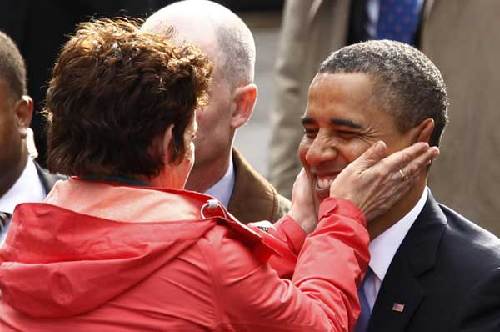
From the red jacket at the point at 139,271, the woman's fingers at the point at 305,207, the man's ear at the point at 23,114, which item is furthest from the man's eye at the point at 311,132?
the man's ear at the point at 23,114

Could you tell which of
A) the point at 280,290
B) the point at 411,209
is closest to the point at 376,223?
the point at 411,209

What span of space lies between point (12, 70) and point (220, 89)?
76cm

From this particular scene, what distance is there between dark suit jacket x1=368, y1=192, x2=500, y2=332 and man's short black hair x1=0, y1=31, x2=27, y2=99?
1.68 metres

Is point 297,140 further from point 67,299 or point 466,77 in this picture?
point 67,299

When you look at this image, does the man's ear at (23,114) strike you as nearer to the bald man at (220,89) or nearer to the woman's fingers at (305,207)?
the bald man at (220,89)

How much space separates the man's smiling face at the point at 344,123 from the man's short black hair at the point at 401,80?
22mm

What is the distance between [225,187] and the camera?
455 centimetres

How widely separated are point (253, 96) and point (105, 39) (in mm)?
1300

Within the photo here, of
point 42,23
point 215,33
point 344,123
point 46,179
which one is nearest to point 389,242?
point 344,123

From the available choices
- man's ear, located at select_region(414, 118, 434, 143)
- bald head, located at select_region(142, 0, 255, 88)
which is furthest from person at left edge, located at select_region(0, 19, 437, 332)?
bald head, located at select_region(142, 0, 255, 88)

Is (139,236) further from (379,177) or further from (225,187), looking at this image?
(225,187)

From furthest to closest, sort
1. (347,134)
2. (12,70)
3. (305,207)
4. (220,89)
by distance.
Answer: (12,70) → (220,89) → (305,207) → (347,134)

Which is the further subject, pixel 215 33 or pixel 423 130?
pixel 215 33

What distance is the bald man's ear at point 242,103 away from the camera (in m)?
4.39
